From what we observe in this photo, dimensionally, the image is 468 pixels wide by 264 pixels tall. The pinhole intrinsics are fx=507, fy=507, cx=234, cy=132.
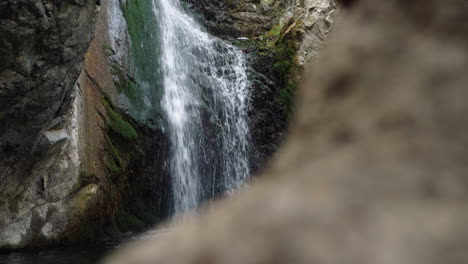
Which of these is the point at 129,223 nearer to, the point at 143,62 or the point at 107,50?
the point at 107,50

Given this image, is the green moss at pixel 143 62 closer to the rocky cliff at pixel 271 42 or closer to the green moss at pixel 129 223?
the green moss at pixel 129 223

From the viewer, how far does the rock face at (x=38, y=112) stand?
6.41m

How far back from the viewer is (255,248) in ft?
2.51

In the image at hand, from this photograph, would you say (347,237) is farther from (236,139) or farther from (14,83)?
(236,139)

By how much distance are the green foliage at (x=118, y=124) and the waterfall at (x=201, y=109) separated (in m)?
1.33

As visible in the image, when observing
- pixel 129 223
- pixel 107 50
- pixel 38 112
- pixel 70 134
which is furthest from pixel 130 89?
pixel 38 112

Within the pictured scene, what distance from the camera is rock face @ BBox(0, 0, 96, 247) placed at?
641cm

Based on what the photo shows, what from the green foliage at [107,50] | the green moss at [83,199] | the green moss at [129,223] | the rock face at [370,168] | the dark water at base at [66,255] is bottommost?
the green moss at [129,223]

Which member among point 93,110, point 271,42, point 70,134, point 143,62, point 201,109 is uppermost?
point 143,62

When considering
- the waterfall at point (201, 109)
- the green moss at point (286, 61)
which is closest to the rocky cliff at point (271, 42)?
the green moss at point (286, 61)

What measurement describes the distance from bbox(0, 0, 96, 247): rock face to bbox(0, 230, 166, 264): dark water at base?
309mm

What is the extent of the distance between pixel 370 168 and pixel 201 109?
11832mm

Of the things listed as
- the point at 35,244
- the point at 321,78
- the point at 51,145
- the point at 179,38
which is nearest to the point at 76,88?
the point at 51,145

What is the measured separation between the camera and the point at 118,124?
10.2m
